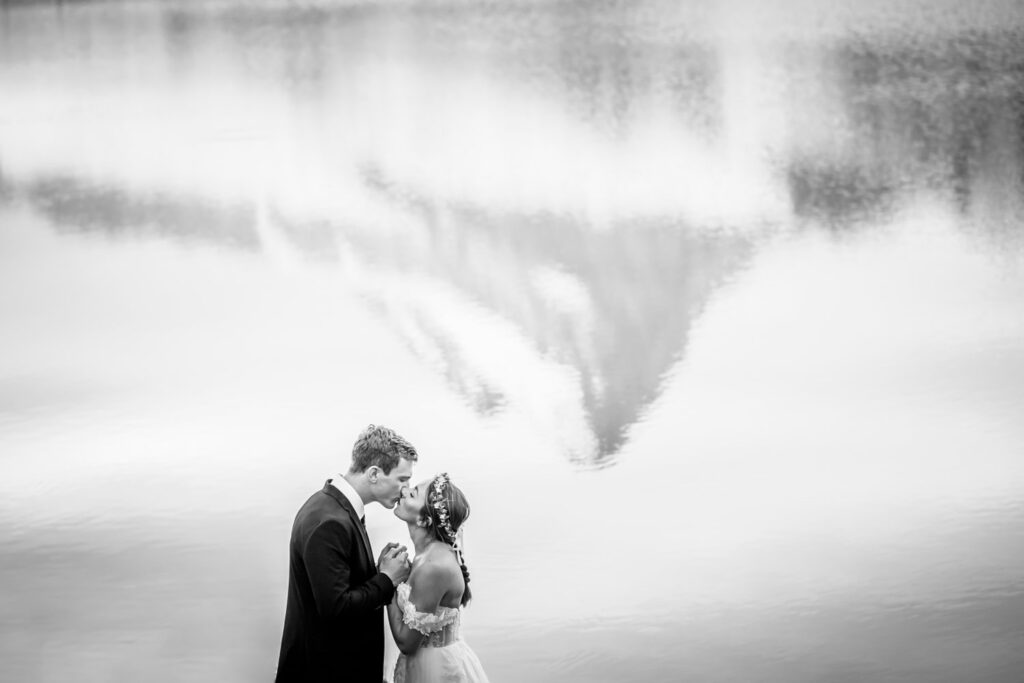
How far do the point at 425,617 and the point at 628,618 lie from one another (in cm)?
124

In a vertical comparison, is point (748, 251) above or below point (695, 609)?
above

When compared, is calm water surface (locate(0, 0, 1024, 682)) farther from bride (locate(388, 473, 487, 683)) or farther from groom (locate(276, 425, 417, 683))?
groom (locate(276, 425, 417, 683))

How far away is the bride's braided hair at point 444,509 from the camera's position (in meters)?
2.68

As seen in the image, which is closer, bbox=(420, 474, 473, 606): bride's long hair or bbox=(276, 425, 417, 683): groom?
bbox=(276, 425, 417, 683): groom

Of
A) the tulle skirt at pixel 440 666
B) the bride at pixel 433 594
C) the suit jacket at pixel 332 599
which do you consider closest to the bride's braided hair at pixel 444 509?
the bride at pixel 433 594

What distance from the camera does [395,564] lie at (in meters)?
2.69

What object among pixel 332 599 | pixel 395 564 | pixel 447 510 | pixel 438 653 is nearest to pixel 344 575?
pixel 332 599

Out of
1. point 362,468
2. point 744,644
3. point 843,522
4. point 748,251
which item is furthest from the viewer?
point 748,251

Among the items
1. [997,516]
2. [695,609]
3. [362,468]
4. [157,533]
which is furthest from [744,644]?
[157,533]

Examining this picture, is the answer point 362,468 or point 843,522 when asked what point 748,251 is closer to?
point 843,522

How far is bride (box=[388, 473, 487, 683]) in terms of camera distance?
2.69 metres

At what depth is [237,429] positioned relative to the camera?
4.04 meters

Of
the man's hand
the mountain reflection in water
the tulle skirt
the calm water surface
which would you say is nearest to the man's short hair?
the man's hand

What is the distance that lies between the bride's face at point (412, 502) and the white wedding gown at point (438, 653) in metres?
0.17
